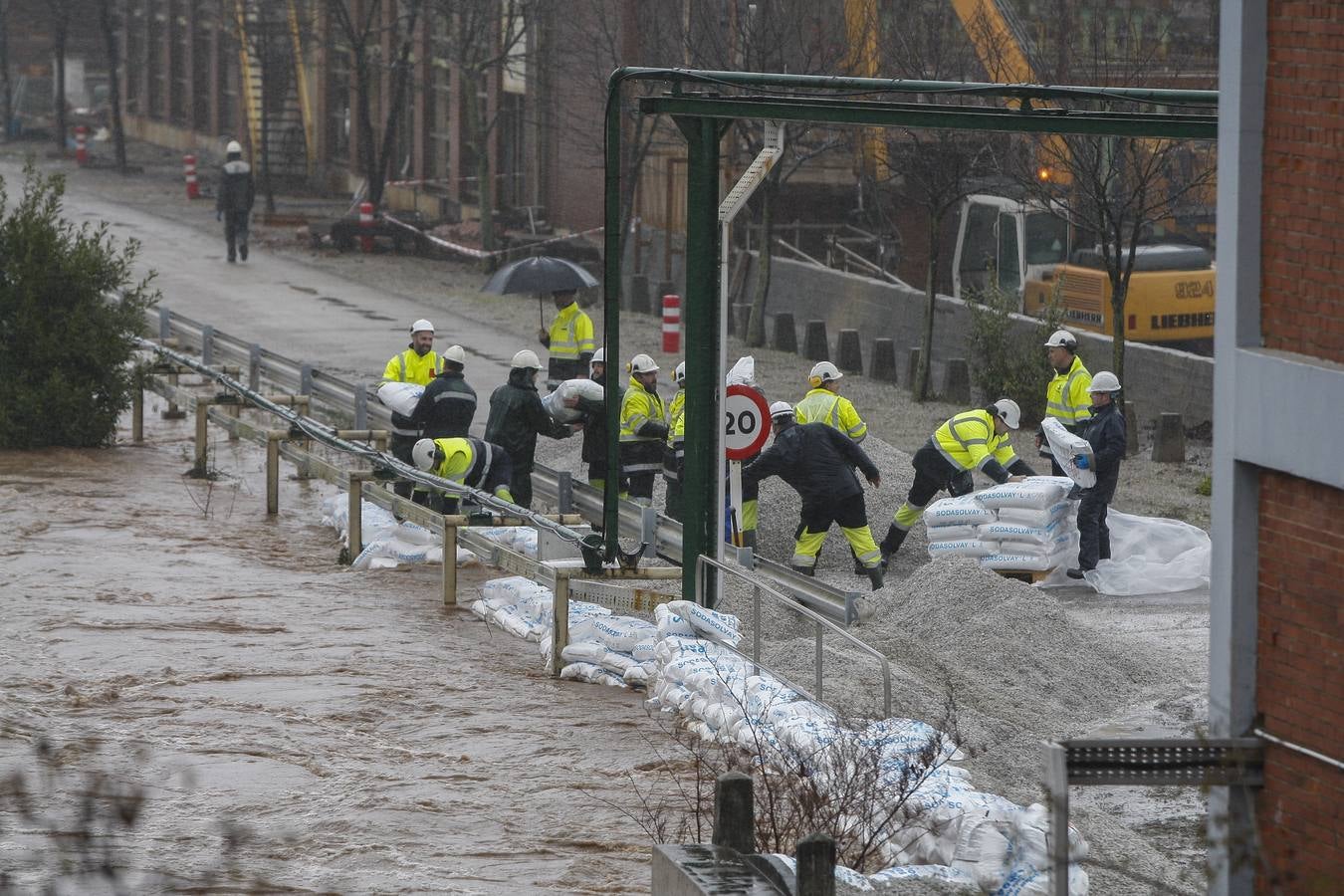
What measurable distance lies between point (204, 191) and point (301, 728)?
36.7m

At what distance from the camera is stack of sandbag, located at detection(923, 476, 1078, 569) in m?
14.2

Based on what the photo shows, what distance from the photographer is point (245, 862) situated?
8.77 metres

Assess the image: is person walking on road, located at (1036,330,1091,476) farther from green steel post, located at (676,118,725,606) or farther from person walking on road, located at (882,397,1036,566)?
green steel post, located at (676,118,725,606)

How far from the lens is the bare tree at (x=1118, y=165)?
19344 millimetres

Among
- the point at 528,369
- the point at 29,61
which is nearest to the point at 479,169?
the point at 528,369

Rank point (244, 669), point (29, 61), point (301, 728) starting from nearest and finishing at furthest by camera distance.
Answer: point (301, 728) < point (244, 669) < point (29, 61)

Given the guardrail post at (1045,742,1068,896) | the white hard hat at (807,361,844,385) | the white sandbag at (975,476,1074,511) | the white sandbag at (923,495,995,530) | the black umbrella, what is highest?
the black umbrella

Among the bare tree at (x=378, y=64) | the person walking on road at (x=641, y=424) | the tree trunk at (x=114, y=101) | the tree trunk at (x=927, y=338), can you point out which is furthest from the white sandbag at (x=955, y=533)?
the tree trunk at (x=114, y=101)

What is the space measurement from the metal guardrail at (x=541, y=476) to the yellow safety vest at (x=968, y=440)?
1760mm

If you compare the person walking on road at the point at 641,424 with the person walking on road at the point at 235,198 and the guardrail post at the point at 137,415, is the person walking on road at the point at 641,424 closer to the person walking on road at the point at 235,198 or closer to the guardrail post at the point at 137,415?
the guardrail post at the point at 137,415

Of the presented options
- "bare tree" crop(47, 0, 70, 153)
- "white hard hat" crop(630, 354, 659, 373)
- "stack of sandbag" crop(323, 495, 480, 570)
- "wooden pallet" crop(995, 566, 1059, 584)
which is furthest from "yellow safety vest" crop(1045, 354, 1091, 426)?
"bare tree" crop(47, 0, 70, 153)

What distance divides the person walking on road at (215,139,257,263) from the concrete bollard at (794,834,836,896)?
27.9 m

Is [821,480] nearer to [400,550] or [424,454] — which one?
[424,454]

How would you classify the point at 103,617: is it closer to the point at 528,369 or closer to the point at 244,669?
the point at 244,669
